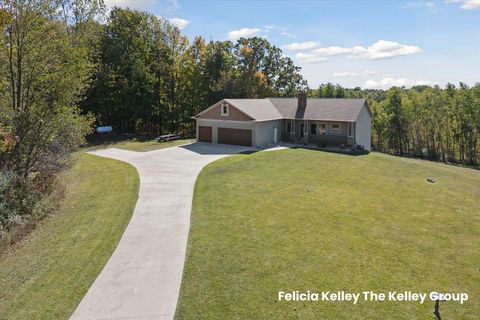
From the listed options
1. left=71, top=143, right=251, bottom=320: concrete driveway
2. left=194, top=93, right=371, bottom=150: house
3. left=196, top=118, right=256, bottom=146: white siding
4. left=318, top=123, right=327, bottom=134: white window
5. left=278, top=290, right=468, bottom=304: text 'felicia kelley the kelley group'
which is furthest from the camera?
left=318, top=123, right=327, bottom=134: white window

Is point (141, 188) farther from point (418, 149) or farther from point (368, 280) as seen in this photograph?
point (418, 149)

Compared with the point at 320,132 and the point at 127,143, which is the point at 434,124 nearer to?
the point at 320,132

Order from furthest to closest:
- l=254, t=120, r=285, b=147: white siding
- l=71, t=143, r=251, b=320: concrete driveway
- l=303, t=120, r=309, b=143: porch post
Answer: l=303, t=120, r=309, b=143: porch post → l=254, t=120, r=285, b=147: white siding → l=71, t=143, r=251, b=320: concrete driveway

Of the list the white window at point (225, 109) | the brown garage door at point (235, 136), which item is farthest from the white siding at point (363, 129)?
the white window at point (225, 109)

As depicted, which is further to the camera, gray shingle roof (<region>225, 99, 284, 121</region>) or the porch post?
the porch post

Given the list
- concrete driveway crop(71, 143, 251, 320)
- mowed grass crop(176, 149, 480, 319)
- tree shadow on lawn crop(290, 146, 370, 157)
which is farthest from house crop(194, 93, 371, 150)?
concrete driveway crop(71, 143, 251, 320)

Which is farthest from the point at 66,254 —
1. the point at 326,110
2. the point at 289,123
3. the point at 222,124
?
the point at 326,110

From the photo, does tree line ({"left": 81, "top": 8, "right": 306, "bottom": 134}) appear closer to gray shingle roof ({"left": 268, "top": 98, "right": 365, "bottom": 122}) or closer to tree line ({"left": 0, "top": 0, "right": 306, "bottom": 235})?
tree line ({"left": 0, "top": 0, "right": 306, "bottom": 235})
